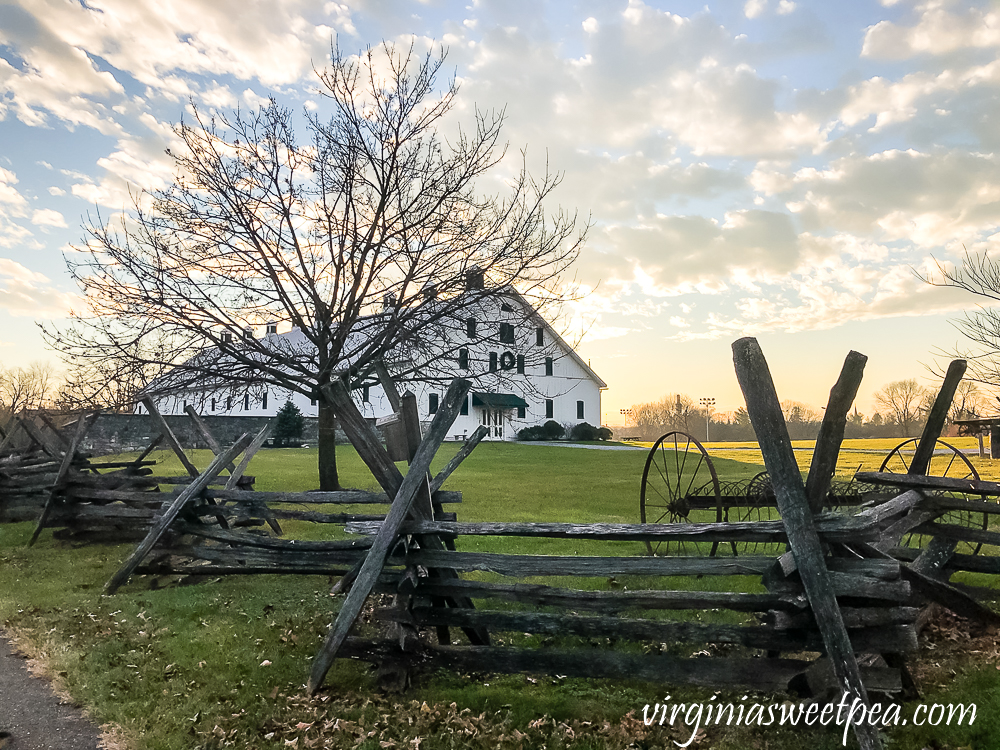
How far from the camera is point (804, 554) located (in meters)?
4.36

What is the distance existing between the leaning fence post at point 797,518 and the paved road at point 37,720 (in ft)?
17.6

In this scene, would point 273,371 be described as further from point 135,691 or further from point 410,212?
point 135,691

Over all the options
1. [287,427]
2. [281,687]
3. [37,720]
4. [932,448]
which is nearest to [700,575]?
[932,448]

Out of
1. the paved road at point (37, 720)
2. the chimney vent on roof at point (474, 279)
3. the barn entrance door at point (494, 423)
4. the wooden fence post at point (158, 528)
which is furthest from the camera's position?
the barn entrance door at point (494, 423)

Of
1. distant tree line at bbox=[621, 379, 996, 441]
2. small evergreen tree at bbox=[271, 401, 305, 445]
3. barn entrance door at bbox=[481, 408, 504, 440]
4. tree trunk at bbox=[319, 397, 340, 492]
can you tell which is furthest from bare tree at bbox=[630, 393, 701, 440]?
tree trunk at bbox=[319, 397, 340, 492]

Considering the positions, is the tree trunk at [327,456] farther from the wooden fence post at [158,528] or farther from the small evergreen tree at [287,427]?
the small evergreen tree at [287,427]

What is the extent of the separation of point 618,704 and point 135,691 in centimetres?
414

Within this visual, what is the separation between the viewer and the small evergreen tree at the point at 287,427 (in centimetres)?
3378

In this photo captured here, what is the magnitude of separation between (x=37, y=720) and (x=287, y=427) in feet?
98.7

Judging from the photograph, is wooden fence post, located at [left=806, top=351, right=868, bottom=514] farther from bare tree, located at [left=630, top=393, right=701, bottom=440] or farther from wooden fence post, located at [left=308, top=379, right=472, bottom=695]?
bare tree, located at [left=630, top=393, right=701, bottom=440]

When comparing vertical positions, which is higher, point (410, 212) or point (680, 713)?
point (410, 212)

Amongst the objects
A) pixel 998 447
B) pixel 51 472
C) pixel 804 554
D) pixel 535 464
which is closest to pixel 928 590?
pixel 804 554

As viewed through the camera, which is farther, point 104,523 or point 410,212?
point 410,212

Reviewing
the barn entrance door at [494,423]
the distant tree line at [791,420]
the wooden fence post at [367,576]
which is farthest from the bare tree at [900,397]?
the wooden fence post at [367,576]
